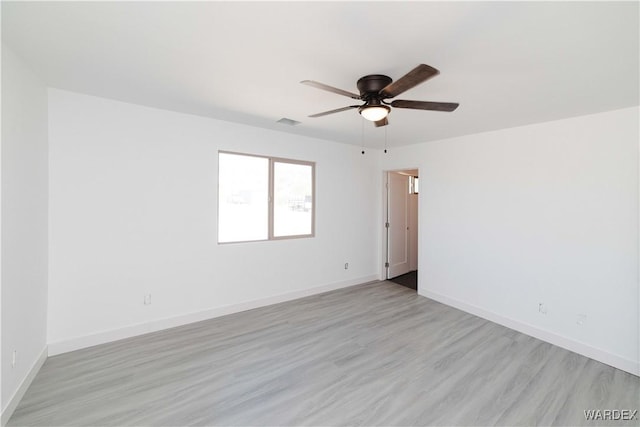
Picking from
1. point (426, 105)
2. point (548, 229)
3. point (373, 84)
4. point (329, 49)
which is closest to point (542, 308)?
point (548, 229)

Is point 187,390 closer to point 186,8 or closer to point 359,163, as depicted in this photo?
point 186,8

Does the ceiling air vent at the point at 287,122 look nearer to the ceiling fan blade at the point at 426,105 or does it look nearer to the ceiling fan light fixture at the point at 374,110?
the ceiling fan light fixture at the point at 374,110

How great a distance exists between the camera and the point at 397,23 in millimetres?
1516

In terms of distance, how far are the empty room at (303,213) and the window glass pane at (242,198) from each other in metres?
0.03

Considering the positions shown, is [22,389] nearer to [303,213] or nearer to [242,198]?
[242,198]

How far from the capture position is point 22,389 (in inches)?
82.0

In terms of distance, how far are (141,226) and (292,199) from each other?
2.04 metres

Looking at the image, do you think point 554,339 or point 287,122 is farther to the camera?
point 287,122

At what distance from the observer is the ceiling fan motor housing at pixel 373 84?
6.81 ft

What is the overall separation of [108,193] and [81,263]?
747mm

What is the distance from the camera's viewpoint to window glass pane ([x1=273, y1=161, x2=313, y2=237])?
4.16 meters

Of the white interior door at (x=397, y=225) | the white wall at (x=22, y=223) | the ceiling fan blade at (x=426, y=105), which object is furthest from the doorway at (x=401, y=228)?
the white wall at (x=22, y=223)

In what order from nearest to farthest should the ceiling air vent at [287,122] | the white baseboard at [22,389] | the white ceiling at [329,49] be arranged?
the white ceiling at [329,49] → the white baseboard at [22,389] → the ceiling air vent at [287,122]

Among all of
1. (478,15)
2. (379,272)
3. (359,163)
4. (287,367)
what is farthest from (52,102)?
(379,272)
